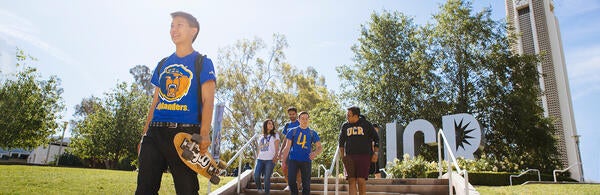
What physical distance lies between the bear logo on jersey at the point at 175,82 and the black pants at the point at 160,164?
0.27 metres

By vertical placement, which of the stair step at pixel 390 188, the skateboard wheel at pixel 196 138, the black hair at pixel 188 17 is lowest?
the stair step at pixel 390 188

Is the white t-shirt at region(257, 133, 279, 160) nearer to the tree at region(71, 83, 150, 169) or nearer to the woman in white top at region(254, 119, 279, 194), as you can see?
the woman in white top at region(254, 119, 279, 194)

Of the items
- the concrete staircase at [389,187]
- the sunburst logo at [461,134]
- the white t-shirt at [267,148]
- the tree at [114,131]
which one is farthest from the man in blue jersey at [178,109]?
the tree at [114,131]

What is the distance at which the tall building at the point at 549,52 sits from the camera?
46.8 m

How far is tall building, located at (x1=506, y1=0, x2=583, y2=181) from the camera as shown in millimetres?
46822

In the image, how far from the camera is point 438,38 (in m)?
28.2

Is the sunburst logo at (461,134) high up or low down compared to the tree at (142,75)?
down

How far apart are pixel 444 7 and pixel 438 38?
2.54 meters

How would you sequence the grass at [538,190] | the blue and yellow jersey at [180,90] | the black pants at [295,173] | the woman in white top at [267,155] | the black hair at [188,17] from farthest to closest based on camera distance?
the grass at [538,190] → the woman in white top at [267,155] → the black pants at [295,173] → the black hair at [188,17] → the blue and yellow jersey at [180,90]

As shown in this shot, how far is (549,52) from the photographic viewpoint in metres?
53.0

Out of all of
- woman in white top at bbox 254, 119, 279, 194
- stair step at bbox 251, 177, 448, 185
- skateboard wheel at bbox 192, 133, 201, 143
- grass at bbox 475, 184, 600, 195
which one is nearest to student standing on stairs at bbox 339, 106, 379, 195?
woman in white top at bbox 254, 119, 279, 194

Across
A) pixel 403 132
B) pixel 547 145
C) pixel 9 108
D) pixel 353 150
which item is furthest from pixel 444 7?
pixel 9 108

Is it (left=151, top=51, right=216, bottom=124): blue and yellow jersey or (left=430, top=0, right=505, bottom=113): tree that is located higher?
(left=430, top=0, right=505, bottom=113): tree

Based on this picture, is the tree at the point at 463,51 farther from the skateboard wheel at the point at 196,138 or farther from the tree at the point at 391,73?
the skateboard wheel at the point at 196,138
